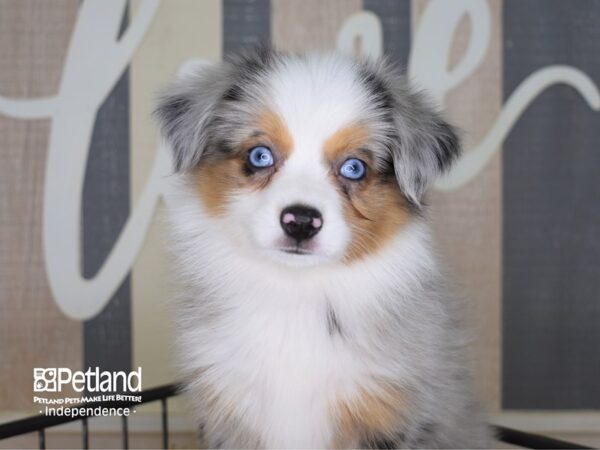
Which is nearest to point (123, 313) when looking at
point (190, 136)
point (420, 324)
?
point (190, 136)

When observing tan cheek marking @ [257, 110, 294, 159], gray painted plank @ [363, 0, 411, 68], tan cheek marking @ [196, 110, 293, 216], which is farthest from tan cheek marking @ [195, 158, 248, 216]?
gray painted plank @ [363, 0, 411, 68]

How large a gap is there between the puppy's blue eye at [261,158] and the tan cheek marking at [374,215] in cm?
21

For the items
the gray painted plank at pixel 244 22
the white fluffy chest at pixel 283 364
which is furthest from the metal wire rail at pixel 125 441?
the gray painted plank at pixel 244 22

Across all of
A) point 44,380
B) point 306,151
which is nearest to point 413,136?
point 306,151

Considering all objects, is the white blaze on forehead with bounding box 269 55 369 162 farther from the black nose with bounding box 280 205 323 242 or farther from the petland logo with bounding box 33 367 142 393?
the petland logo with bounding box 33 367 142 393

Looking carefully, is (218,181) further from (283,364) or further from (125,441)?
(125,441)

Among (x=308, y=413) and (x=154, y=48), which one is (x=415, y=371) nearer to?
(x=308, y=413)

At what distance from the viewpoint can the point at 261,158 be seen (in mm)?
1824

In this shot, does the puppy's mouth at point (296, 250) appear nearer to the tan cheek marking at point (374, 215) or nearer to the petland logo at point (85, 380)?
the tan cheek marking at point (374, 215)

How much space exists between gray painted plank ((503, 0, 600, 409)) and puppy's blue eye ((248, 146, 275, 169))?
53.9 inches

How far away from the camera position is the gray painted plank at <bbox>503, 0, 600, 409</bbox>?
2.86 m

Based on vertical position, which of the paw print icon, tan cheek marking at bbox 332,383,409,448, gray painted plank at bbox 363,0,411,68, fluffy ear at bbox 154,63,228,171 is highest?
gray painted plank at bbox 363,0,411,68

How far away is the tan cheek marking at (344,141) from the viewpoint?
1776 mm

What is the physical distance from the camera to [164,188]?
111 inches
